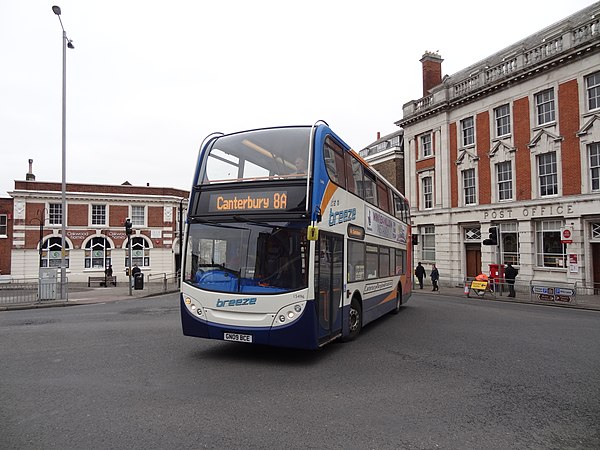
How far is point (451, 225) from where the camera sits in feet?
91.6

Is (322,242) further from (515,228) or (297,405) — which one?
(515,228)

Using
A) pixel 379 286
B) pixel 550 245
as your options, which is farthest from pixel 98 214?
pixel 550 245

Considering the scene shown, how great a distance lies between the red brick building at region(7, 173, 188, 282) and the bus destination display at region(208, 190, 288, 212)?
2960 cm

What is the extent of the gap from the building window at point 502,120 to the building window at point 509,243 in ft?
17.3

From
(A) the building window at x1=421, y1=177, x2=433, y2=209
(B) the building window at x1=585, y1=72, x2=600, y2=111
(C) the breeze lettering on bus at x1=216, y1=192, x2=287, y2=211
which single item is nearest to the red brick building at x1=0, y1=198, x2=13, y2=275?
(A) the building window at x1=421, y1=177, x2=433, y2=209

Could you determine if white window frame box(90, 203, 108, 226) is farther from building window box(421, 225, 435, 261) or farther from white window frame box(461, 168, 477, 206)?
white window frame box(461, 168, 477, 206)

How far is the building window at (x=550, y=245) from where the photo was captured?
71.5ft

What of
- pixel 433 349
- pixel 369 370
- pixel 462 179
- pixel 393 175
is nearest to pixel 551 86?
pixel 462 179

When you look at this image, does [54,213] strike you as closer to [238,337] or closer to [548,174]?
[238,337]

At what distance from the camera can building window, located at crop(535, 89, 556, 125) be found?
22.3m

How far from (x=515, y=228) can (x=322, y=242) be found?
20.1 meters

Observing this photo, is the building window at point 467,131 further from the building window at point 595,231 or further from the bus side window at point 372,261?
the bus side window at point 372,261

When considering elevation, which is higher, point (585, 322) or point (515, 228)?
point (515, 228)

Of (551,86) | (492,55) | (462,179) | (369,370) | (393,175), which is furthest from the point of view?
(393,175)
